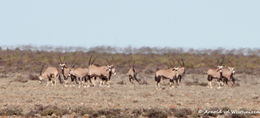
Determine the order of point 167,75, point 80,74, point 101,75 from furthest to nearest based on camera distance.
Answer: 1. point 101,75
2. point 80,74
3. point 167,75

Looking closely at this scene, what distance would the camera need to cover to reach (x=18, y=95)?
2834 centimetres

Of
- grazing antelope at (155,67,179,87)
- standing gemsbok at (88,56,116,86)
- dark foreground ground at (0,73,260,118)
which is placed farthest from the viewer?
standing gemsbok at (88,56,116,86)

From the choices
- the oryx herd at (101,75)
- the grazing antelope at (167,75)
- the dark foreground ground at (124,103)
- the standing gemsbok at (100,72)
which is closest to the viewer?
the dark foreground ground at (124,103)

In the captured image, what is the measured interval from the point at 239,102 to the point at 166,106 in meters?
3.87

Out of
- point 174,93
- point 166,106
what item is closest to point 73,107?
point 166,106

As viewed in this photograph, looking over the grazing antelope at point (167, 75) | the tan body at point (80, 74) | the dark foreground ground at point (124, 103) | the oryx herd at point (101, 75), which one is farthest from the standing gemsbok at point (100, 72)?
the dark foreground ground at point (124, 103)

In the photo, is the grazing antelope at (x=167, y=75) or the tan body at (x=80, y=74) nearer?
the grazing antelope at (x=167, y=75)

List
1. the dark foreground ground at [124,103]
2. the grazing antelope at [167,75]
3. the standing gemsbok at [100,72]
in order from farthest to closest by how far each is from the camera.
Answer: the standing gemsbok at [100,72]
the grazing antelope at [167,75]
the dark foreground ground at [124,103]

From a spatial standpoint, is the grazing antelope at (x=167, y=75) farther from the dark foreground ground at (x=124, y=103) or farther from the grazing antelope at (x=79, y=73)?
Result: the grazing antelope at (x=79, y=73)

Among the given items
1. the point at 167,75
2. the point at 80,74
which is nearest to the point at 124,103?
the point at 167,75

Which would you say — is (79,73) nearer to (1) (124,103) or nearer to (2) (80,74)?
(2) (80,74)

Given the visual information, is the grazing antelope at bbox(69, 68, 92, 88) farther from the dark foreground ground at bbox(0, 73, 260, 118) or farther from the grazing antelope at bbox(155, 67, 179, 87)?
the grazing antelope at bbox(155, 67, 179, 87)

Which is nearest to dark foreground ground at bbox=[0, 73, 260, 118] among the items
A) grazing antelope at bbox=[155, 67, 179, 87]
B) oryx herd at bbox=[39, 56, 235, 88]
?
grazing antelope at bbox=[155, 67, 179, 87]

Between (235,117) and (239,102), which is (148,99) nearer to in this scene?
(239,102)
